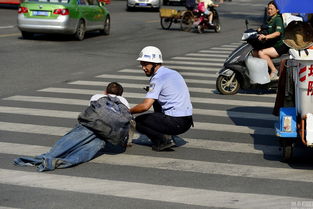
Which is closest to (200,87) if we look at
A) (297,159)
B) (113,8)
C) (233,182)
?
(297,159)

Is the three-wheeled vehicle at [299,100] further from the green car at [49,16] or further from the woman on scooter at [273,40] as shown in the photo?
the green car at [49,16]

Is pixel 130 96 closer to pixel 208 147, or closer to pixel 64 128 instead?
pixel 64 128

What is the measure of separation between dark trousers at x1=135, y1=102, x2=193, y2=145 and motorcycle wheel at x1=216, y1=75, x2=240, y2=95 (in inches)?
190

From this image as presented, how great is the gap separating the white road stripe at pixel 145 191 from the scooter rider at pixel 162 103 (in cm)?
158

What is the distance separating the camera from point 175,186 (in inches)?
290

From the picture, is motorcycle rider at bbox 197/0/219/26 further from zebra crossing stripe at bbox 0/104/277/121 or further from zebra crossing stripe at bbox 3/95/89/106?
zebra crossing stripe at bbox 0/104/277/121

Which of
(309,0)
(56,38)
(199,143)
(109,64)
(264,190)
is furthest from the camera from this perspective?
(56,38)

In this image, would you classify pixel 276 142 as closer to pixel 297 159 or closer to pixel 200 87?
pixel 297 159

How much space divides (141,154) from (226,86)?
5.27 metres

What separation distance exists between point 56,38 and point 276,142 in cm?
1572

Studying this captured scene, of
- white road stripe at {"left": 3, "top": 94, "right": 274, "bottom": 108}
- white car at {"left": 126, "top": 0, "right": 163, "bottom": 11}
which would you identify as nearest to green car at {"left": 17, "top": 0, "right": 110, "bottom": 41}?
white road stripe at {"left": 3, "top": 94, "right": 274, "bottom": 108}

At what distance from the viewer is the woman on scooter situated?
13.3m

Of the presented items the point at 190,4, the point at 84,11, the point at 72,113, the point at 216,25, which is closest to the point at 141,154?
the point at 72,113

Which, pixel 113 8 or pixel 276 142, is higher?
pixel 276 142
